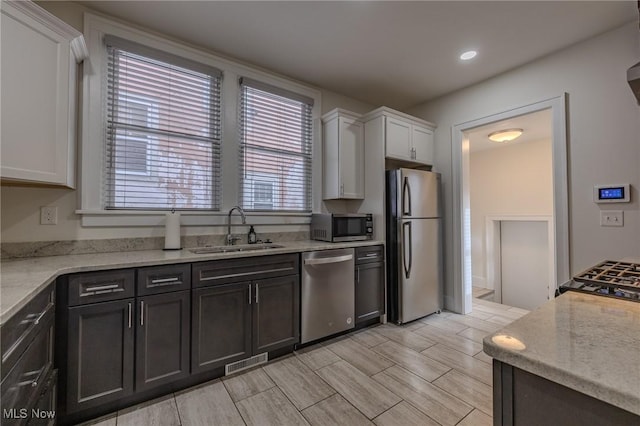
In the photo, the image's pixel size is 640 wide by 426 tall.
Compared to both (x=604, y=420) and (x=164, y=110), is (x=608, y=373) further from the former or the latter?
(x=164, y=110)

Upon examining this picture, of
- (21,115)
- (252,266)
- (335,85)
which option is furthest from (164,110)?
(335,85)

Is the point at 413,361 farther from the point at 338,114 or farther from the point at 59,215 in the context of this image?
the point at 59,215

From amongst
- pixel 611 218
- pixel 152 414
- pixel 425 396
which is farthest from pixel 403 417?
pixel 611 218

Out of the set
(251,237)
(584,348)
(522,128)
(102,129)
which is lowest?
(584,348)

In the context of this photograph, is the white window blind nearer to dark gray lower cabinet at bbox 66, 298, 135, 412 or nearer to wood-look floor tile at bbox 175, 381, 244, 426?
dark gray lower cabinet at bbox 66, 298, 135, 412

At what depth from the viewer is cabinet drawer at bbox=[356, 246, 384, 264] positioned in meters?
2.92

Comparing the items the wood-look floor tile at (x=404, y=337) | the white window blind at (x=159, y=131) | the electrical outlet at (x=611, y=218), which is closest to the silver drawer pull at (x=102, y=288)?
the white window blind at (x=159, y=131)

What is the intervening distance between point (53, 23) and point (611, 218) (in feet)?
14.1

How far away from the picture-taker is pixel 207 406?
175cm

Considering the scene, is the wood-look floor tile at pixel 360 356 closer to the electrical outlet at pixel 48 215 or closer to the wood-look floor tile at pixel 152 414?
the wood-look floor tile at pixel 152 414

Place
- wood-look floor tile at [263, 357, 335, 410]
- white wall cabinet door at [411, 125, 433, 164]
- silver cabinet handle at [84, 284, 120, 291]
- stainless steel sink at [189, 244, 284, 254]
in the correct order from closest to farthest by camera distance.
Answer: silver cabinet handle at [84, 284, 120, 291] → wood-look floor tile at [263, 357, 335, 410] → stainless steel sink at [189, 244, 284, 254] → white wall cabinet door at [411, 125, 433, 164]

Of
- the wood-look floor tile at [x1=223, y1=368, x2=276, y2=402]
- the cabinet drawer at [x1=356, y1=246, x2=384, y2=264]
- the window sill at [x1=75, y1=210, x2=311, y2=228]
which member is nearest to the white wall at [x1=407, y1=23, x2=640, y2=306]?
the cabinet drawer at [x1=356, y1=246, x2=384, y2=264]

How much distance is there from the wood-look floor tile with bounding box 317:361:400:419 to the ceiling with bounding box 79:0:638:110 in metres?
2.81

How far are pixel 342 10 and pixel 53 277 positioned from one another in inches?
100
